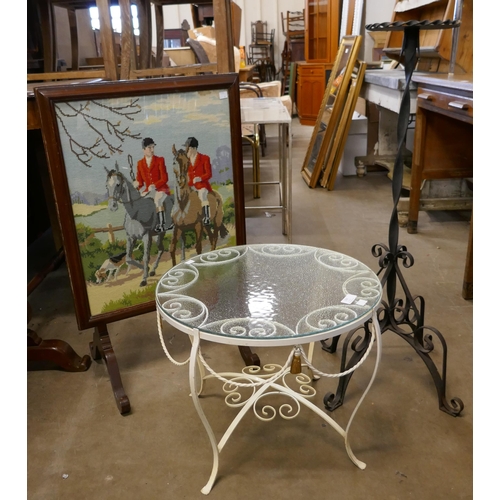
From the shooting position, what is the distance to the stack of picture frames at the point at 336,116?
12.8 ft

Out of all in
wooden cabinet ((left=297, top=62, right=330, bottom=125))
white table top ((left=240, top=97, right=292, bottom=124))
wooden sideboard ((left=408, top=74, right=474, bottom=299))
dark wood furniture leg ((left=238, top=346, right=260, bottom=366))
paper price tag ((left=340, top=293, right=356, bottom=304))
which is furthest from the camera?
wooden cabinet ((left=297, top=62, right=330, bottom=125))

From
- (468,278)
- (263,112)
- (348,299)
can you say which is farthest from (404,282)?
(263,112)

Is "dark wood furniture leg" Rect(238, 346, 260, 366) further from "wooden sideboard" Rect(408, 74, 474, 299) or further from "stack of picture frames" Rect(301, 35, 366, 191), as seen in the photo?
"stack of picture frames" Rect(301, 35, 366, 191)

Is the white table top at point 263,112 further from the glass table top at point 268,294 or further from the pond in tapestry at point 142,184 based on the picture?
the glass table top at point 268,294

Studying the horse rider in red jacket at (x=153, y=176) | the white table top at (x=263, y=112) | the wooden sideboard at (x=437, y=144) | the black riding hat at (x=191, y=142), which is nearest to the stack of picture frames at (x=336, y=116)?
the white table top at (x=263, y=112)

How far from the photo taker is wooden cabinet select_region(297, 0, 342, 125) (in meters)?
6.64

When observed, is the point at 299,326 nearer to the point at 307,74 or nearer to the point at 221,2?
the point at 221,2

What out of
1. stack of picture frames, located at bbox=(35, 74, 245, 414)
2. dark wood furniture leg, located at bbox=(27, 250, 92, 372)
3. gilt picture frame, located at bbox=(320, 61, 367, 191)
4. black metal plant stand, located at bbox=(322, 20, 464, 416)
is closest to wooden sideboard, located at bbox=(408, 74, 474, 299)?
gilt picture frame, located at bbox=(320, 61, 367, 191)

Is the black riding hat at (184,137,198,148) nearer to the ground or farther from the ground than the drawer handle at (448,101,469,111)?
nearer to the ground

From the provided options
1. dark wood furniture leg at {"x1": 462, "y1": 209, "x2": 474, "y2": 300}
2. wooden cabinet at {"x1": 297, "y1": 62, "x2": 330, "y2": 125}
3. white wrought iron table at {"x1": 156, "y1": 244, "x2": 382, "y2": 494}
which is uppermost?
wooden cabinet at {"x1": 297, "y1": 62, "x2": 330, "y2": 125}

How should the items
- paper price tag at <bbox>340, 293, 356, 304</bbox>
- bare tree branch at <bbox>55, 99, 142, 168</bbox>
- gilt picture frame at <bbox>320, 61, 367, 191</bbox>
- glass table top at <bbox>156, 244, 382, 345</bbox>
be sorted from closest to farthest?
1. glass table top at <bbox>156, 244, 382, 345</bbox>
2. paper price tag at <bbox>340, 293, 356, 304</bbox>
3. bare tree branch at <bbox>55, 99, 142, 168</bbox>
4. gilt picture frame at <bbox>320, 61, 367, 191</bbox>

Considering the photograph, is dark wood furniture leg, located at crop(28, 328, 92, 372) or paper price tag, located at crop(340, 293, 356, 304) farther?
dark wood furniture leg, located at crop(28, 328, 92, 372)

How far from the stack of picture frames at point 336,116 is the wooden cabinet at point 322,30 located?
2566 millimetres

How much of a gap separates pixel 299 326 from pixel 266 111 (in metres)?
2.13
